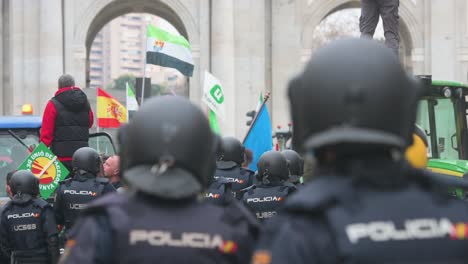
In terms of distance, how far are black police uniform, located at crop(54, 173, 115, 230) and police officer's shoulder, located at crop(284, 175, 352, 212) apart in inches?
269

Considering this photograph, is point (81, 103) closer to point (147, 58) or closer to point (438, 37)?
point (147, 58)

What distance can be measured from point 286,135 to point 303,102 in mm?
27320

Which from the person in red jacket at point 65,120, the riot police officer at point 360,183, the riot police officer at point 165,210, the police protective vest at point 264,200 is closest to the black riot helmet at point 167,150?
the riot police officer at point 165,210

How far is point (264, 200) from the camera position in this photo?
35.1 ft

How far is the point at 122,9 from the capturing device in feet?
127

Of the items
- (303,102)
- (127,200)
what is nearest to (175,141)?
(127,200)

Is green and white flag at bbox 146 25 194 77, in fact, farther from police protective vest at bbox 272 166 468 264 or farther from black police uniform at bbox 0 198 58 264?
police protective vest at bbox 272 166 468 264

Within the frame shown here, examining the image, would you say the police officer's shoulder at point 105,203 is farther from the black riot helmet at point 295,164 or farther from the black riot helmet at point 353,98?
the black riot helmet at point 295,164

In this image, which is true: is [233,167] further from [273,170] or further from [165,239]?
[165,239]

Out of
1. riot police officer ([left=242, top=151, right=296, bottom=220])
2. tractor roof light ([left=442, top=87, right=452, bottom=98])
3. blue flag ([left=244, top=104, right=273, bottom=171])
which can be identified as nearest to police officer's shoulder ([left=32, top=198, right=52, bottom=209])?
riot police officer ([left=242, top=151, right=296, bottom=220])

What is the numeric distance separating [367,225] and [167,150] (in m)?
1.08

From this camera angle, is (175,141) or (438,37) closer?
(175,141)

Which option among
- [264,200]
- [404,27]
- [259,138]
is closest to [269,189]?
[264,200]

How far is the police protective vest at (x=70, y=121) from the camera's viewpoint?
1230cm
